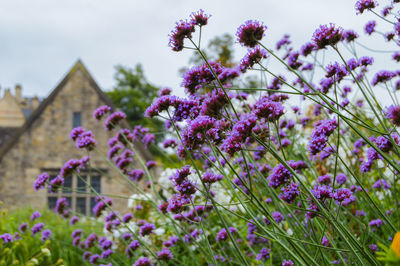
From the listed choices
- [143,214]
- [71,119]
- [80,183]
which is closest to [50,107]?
[71,119]

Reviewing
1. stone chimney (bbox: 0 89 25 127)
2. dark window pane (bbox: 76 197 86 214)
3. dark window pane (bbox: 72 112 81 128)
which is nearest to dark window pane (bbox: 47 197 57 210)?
dark window pane (bbox: 76 197 86 214)

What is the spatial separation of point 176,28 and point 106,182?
11970 mm

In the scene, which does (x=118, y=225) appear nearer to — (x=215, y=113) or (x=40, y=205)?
(x=215, y=113)

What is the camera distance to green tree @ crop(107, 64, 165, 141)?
81.6 feet

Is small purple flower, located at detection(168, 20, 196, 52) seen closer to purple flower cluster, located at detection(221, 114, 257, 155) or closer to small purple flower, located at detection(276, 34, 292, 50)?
purple flower cluster, located at detection(221, 114, 257, 155)

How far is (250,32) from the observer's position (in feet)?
6.58

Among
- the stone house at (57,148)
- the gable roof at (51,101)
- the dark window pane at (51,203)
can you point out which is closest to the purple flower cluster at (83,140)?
the gable roof at (51,101)

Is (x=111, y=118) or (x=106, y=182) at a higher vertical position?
(x=106, y=182)

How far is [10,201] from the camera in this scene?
12539mm

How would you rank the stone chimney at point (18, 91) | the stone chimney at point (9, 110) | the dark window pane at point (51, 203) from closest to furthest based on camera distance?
Answer: the dark window pane at point (51, 203) → the stone chimney at point (9, 110) → the stone chimney at point (18, 91)

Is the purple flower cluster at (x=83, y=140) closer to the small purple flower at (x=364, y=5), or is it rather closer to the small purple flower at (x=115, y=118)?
the small purple flower at (x=115, y=118)

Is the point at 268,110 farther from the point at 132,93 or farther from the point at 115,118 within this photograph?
the point at 132,93

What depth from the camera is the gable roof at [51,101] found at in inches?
506

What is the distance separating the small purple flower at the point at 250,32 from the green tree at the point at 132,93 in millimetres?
22222
